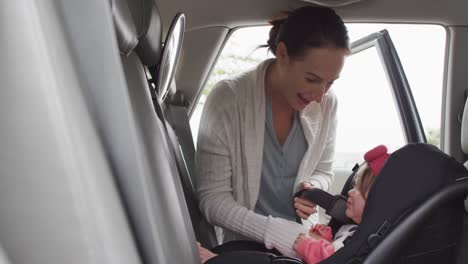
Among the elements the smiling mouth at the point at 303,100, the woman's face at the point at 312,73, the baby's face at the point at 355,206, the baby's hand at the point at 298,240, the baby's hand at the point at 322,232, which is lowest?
the baby's hand at the point at 322,232

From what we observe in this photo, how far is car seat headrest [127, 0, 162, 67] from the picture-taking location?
82 centimetres

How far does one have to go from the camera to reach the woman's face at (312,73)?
160 centimetres

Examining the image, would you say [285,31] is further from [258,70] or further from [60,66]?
[60,66]

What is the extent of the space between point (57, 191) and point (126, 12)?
0.28 metres

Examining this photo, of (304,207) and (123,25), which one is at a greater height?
(123,25)

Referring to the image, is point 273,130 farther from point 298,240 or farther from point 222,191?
point 298,240

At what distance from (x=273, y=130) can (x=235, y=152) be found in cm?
17

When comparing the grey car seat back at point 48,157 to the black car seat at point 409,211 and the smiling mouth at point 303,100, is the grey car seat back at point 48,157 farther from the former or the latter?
the smiling mouth at point 303,100

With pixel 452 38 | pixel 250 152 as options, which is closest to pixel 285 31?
pixel 250 152

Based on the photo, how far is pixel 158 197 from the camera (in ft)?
2.09

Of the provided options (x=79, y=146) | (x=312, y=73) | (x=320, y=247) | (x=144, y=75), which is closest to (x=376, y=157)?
(x=320, y=247)

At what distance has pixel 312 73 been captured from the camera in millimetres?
1602

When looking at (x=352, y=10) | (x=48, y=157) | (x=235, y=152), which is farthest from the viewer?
(x=352, y=10)

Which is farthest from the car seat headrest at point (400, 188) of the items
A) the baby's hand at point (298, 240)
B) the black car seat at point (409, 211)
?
the baby's hand at point (298, 240)
